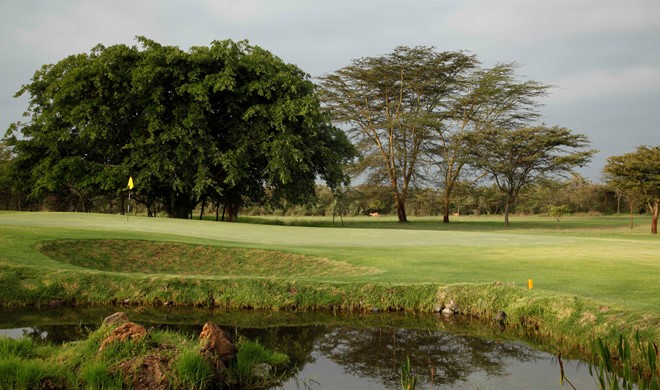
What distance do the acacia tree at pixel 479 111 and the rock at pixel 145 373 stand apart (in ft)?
164

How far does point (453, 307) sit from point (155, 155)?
26.4 meters

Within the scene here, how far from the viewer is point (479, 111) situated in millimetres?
57469

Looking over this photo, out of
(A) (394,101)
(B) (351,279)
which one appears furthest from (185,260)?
(A) (394,101)

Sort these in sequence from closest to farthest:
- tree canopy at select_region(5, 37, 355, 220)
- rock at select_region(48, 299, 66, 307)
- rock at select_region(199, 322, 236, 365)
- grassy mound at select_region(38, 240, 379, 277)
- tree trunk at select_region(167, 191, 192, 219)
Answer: rock at select_region(199, 322, 236, 365), rock at select_region(48, 299, 66, 307), grassy mound at select_region(38, 240, 379, 277), tree canopy at select_region(5, 37, 355, 220), tree trunk at select_region(167, 191, 192, 219)

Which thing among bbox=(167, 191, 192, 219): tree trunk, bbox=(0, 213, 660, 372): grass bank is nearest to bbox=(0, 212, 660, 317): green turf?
bbox=(0, 213, 660, 372): grass bank

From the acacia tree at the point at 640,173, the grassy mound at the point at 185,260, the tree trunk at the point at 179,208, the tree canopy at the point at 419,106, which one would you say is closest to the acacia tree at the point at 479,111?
the tree canopy at the point at 419,106

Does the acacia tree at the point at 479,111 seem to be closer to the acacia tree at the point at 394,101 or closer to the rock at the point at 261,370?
the acacia tree at the point at 394,101

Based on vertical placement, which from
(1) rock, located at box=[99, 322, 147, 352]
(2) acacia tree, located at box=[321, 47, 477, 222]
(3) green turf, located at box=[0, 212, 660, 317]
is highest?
(2) acacia tree, located at box=[321, 47, 477, 222]

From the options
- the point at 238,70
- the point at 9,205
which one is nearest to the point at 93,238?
the point at 238,70

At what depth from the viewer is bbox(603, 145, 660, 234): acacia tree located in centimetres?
4147

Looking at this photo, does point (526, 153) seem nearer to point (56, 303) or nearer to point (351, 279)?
point (351, 279)

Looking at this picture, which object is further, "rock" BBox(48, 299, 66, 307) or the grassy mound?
the grassy mound

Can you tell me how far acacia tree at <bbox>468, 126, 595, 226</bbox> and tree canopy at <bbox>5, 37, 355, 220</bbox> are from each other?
69.7 feet

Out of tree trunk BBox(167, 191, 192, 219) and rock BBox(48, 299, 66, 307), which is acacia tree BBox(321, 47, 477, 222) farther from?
rock BBox(48, 299, 66, 307)
